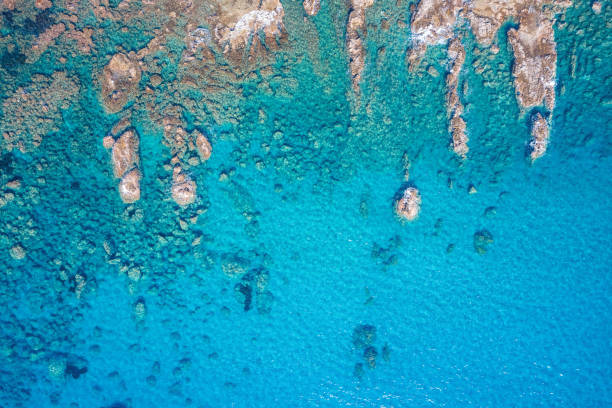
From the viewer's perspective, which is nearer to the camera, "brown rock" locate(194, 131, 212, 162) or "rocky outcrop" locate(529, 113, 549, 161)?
"rocky outcrop" locate(529, 113, 549, 161)

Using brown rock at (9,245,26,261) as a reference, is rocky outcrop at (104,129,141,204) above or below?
above

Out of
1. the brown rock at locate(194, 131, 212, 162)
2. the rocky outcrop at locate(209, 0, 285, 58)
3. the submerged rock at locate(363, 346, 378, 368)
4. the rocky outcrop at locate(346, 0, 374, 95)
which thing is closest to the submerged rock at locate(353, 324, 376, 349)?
the submerged rock at locate(363, 346, 378, 368)

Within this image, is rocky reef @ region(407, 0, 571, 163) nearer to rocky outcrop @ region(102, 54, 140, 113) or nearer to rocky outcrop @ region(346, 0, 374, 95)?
rocky outcrop @ region(346, 0, 374, 95)

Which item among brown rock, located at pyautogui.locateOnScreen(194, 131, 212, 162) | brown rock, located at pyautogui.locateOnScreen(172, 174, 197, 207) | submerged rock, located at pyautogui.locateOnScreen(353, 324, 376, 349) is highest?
brown rock, located at pyautogui.locateOnScreen(194, 131, 212, 162)

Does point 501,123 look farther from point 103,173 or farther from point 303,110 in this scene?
point 103,173

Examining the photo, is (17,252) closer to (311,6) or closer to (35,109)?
(35,109)

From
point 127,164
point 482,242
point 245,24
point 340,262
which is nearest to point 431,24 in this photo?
point 245,24

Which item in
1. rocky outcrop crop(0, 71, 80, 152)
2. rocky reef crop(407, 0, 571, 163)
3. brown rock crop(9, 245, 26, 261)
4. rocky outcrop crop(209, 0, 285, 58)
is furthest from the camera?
rocky outcrop crop(209, 0, 285, 58)
